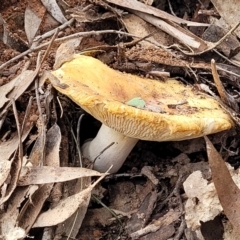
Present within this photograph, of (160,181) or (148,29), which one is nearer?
(160,181)

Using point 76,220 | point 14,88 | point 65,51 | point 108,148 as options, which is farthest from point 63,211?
point 65,51

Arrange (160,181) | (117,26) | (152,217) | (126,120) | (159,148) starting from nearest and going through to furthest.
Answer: (126,120), (152,217), (160,181), (159,148), (117,26)

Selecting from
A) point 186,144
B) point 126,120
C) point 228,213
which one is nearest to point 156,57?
point 186,144

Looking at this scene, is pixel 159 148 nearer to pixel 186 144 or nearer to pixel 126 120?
pixel 186 144

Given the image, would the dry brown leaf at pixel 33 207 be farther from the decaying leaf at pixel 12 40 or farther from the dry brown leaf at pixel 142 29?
the dry brown leaf at pixel 142 29

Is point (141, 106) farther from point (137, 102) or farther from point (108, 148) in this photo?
point (108, 148)

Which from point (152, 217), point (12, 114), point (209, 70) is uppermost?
point (12, 114)

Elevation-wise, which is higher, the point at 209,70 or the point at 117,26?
the point at 117,26

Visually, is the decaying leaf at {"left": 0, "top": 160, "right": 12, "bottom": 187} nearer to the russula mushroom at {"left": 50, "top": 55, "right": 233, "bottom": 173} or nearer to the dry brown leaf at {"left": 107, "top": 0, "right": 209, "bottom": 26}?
the russula mushroom at {"left": 50, "top": 55, "right": 233, "bottom": 173}
